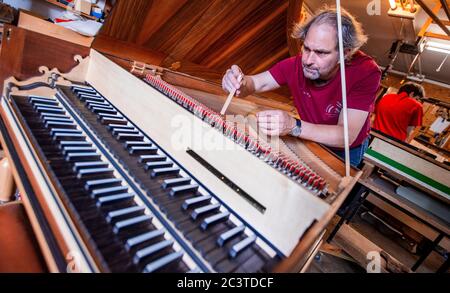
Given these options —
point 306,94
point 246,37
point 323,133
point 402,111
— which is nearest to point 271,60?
point 246,37

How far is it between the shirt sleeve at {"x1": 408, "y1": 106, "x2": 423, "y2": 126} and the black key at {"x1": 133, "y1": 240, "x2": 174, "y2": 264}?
5.82m

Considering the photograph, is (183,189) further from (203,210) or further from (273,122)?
(273,122)

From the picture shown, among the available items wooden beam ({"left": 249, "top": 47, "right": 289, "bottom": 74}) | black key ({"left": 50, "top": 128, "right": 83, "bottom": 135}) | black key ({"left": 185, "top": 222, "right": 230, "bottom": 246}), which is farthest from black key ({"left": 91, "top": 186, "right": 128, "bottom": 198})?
wooden beam ({"left": 249, "top": 47, "right": 289, "bottom": 74})

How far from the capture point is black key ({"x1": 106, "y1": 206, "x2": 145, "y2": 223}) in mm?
926

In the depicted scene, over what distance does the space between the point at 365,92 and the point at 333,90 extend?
0.86ft

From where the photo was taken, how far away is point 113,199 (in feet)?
3.38

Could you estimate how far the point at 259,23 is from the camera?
2.65 meters

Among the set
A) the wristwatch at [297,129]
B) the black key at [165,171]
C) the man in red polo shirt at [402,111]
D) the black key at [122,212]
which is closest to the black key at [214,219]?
the black key at [122,212]

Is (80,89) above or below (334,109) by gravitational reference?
below

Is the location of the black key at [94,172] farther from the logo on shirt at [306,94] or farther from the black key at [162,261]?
the logo on shirt at [306,94]
